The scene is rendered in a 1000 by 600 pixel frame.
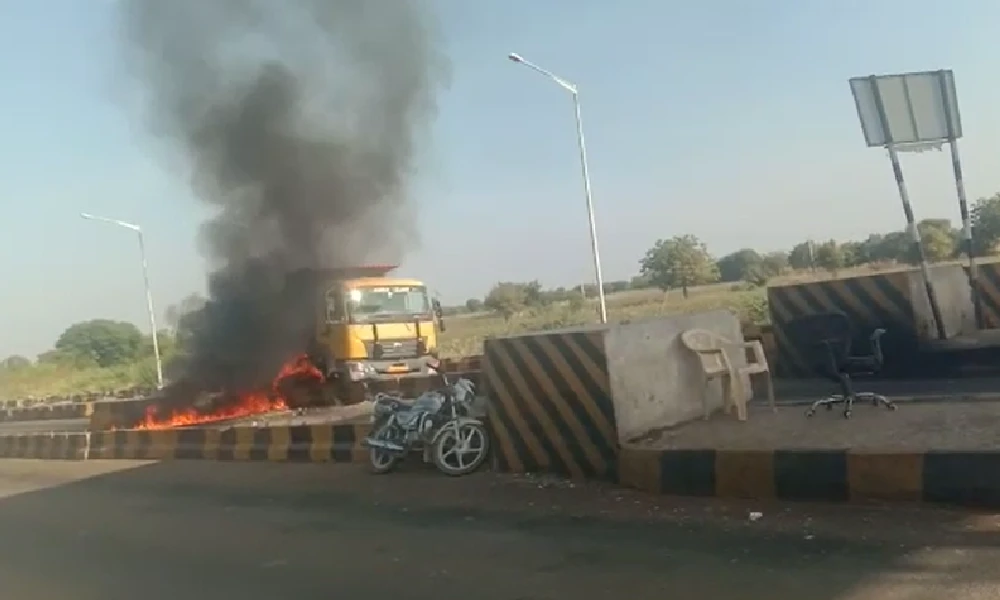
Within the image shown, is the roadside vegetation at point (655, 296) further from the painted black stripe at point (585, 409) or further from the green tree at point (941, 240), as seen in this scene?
the painted black stripe at point (585, 409)

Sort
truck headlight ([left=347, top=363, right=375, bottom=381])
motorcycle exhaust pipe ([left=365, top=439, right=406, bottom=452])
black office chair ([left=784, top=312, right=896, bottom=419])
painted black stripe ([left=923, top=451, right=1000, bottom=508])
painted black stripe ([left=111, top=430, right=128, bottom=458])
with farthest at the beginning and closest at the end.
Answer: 1. truck headlight ([left=347, top=363, right=375, bottom=381])
2. painted black stripe ([left=111, top=430, right=128, bottom=458])
3. motorcycle exhaust pipe ([left=365, top=439, right=406, bottom=452])
4. black office chair ([left=784, top=312, right=896, bottom=419])
5. painted black stripe ([left=923, top=451, right=1000, bottom=508])

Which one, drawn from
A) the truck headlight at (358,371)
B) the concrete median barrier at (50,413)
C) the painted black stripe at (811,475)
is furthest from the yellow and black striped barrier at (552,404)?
the concrete median barrier at (50,413)

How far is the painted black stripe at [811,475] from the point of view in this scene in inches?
259

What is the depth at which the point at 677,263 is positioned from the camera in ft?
173

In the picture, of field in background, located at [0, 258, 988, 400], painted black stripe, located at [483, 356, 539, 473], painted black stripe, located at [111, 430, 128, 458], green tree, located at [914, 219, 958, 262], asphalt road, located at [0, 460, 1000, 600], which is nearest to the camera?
asphalt road, located at [0, 460, 1000, 600]

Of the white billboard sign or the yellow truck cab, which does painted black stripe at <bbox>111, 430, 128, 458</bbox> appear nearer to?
the yellow truck cab

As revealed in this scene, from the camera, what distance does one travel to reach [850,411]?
8.01m

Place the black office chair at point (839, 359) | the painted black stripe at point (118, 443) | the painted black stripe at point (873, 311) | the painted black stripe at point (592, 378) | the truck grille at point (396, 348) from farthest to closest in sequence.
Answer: the truck grille at point (396, 348)
the painted black stripe at point (118, 443)
the painted black stripe at point (873, 311)
the black office chair at point (839, 359)
the painted black stripe at point (592, 378)

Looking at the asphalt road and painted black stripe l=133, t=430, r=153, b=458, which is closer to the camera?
the asphalt road

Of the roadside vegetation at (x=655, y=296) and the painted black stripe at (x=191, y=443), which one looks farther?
the roadside vegetation at (x=655, y=296)

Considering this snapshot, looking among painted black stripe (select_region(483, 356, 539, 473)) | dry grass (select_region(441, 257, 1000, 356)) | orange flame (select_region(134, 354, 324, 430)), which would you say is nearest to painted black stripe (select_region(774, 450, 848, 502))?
painted black stripe (select_region(483, 356, 539, 473))

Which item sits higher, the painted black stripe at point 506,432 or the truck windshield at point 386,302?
the truck windshield at point 386,302

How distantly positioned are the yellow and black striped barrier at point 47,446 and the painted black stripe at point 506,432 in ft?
29.3

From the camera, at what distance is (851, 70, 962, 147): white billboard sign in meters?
11.5
